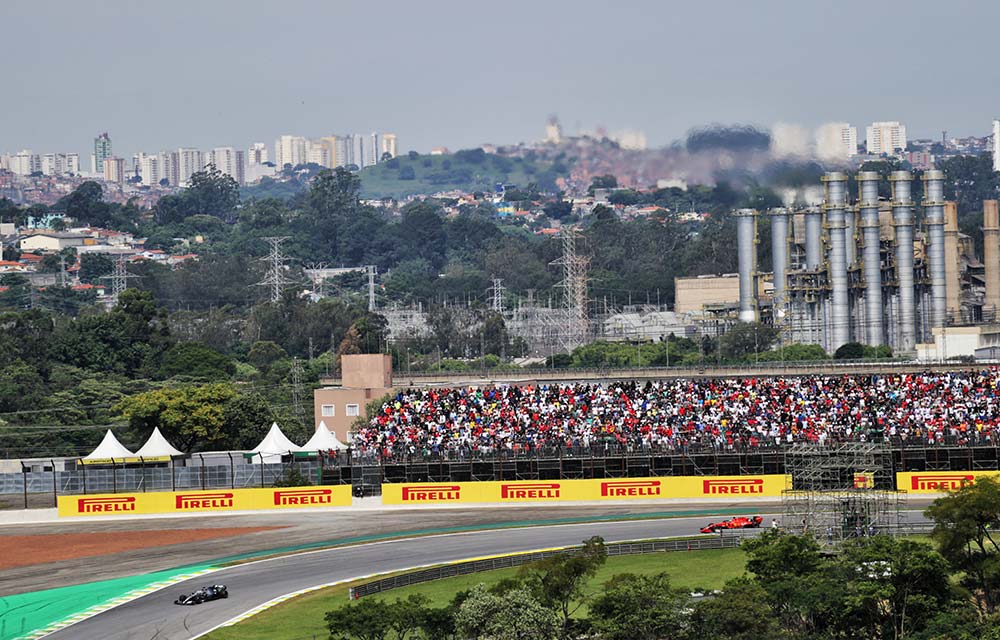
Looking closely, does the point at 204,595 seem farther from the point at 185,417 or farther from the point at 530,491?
the point at 185,417

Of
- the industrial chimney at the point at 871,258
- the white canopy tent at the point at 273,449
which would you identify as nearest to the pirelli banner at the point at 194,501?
the white canopy tent at the point at 273,449

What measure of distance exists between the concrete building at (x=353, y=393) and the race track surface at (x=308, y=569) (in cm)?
3314

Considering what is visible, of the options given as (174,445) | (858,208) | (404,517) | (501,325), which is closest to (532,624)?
(404,517)

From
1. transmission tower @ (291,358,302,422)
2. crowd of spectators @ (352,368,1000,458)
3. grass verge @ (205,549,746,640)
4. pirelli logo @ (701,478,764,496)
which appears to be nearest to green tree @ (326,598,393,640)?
grass verge @ (205,549,746,640)

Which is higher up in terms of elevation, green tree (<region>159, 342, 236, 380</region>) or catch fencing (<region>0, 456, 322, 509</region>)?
green tree (<region>159, 342, 236, 380</region>)

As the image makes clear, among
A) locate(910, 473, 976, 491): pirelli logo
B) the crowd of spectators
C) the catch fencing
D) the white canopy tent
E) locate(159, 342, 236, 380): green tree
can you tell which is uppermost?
locate(159, 342, 236, 380): green tree

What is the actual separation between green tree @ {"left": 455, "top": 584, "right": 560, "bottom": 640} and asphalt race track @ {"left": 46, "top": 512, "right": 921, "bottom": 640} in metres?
10.4

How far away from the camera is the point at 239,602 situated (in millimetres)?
57000

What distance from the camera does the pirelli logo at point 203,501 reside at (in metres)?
79.2

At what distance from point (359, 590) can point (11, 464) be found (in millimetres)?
44518

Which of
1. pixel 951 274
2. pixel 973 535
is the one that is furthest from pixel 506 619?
pixel 951 274

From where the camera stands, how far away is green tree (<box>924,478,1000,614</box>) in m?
51.4

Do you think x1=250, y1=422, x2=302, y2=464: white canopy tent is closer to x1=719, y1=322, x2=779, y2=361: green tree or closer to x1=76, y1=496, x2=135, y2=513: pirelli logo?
x1=76, y1=496, x2=135, y2=513: pirelli logo

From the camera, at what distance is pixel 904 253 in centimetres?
Answer: 14475
